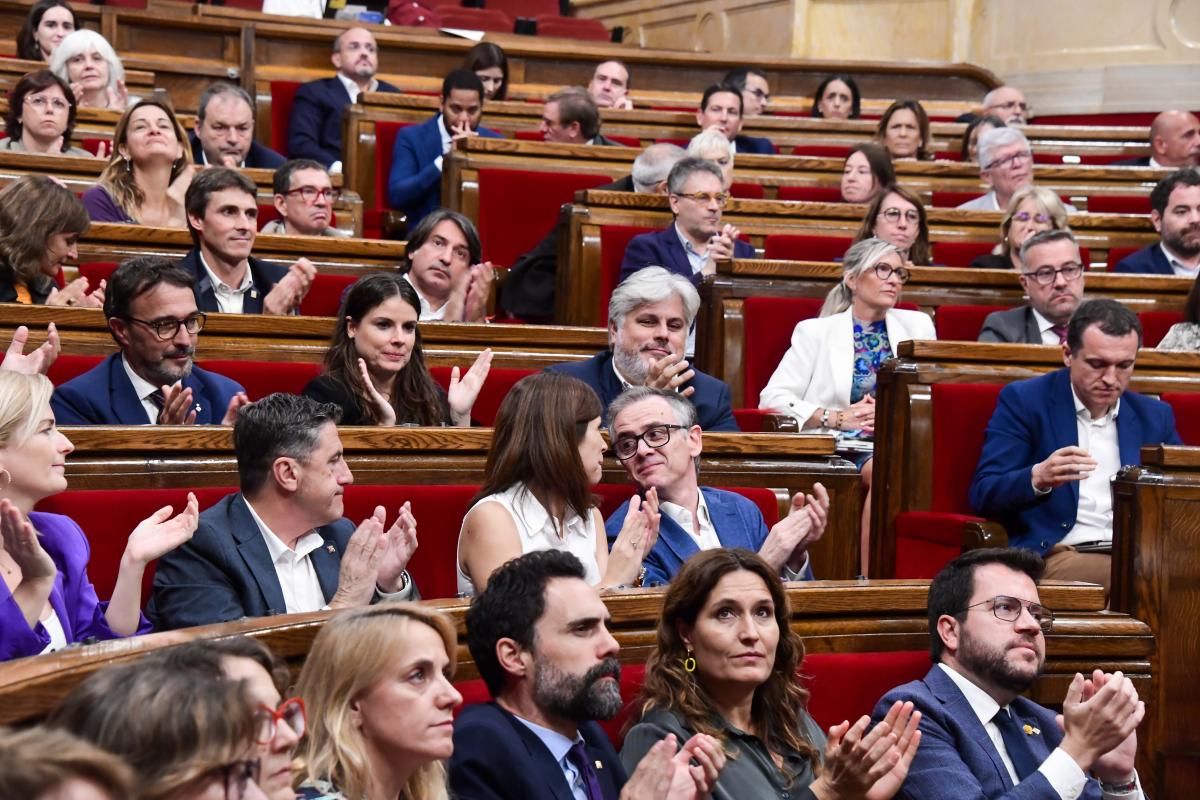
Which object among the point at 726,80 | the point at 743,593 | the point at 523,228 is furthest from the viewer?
the point at 726,80

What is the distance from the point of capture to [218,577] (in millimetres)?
1553

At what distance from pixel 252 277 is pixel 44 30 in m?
1.70

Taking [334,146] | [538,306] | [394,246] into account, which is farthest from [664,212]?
[334,146]

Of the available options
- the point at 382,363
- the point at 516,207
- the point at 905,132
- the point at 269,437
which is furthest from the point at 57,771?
the point at 905,132

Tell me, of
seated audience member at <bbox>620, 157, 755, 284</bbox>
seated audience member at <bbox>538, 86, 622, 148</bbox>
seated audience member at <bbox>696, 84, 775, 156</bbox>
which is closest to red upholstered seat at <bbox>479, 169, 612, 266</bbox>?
seated audience member at <bbox>538, 86, 622, 148</bbox>

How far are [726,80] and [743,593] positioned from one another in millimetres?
3310

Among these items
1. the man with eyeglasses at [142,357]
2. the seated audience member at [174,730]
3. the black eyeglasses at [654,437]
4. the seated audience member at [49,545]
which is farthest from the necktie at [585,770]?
the man with eyeglasses at [142,357]

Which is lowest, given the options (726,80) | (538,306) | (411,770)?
(411,770)

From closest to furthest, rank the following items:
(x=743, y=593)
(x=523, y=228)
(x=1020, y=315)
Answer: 1. (x=743, y=593)
2. (x=1020, y=315)
3. (x=523, y=228)

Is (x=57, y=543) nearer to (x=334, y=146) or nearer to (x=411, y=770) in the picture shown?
(x=411, y=770)

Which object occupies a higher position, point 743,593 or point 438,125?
point 438,125

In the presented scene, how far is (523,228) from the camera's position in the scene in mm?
3424

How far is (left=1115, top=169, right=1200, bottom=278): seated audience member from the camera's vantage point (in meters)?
3.25

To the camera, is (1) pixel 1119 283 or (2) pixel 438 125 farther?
(2) pixel 438 125
